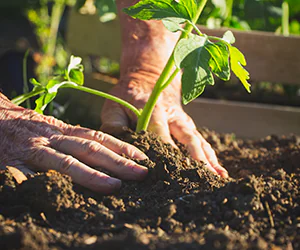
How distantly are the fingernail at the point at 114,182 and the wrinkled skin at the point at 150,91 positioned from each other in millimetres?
477

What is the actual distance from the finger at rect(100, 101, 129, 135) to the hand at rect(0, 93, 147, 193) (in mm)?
299

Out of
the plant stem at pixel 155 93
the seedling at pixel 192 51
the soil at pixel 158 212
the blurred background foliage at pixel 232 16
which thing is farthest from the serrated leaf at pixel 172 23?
the blurred background foliage at pixel 232 16

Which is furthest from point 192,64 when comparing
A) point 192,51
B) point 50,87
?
point 50,87

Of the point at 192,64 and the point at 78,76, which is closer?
the point at 192,64

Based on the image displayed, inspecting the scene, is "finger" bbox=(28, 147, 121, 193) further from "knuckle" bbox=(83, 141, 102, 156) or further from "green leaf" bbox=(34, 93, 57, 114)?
"green leaf" bbox=(34, 93, 57, 114)

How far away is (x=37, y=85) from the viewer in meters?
1.84

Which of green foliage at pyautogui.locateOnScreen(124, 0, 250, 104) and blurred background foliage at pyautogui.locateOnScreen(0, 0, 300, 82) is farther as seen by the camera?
blurred background foliage at pyautogui.locateOnScreen(0, 0, 300, 82)

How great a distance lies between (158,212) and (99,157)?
355 mm

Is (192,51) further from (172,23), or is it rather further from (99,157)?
(99,157)

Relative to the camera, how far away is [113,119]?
2043mm

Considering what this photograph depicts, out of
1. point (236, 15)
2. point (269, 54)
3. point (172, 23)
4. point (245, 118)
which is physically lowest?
point (245, 118)

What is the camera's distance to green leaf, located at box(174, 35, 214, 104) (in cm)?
146

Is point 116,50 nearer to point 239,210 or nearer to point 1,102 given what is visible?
point 1,102

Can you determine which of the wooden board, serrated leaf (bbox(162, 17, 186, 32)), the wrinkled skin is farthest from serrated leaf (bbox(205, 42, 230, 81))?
the wooden board
